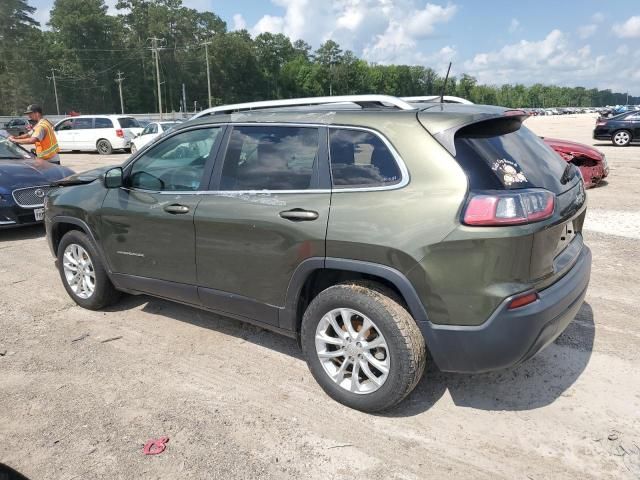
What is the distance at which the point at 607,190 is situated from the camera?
1023 cm

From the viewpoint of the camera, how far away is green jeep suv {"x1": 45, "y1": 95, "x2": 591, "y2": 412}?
2.66m

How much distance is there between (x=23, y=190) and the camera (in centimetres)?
748

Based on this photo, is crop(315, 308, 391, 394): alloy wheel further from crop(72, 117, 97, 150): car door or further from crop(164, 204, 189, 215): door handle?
crop(72, 117, 97, 150): car door

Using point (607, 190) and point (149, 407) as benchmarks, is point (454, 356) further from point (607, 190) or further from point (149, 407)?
point (607, 190)

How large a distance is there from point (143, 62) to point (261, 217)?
4511 inches

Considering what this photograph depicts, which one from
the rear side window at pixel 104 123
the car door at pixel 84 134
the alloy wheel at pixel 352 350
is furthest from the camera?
the car door at pixel 84 134

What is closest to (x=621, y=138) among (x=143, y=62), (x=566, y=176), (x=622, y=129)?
(x=622, y=129)

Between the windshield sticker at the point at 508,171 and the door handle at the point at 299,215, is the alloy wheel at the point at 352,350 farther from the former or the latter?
the windshield sticker at the point at 508,171

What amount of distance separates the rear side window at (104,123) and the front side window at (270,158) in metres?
20.9

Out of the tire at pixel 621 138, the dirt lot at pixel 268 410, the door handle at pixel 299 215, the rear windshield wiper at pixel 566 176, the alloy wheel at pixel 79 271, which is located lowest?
the dirt lot at pixel 268 410

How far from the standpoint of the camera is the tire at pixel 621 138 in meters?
19.6

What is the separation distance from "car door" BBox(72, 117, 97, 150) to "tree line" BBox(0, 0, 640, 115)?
6608 centimetres

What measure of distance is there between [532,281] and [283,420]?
5.25ft

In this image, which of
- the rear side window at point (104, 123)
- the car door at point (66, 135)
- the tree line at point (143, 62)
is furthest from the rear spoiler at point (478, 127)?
the tree line at point (143, 62)
